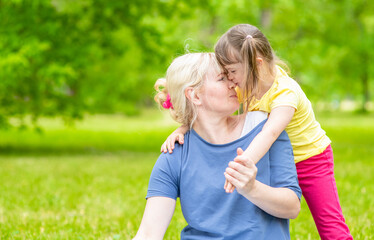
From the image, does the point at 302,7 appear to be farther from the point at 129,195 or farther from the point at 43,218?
the point at 43,218

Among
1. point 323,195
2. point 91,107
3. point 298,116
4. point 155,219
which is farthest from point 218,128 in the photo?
point 91,107

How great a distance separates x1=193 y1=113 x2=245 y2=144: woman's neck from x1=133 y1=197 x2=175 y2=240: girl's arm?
0.41 metres

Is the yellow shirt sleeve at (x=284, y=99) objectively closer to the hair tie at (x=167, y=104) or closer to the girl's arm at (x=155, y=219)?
the hair tie at (x=167, y=104)

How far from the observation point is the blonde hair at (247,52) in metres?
2.95

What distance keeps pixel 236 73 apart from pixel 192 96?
1.20 feet

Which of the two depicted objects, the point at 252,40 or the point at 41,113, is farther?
the point at 41,113

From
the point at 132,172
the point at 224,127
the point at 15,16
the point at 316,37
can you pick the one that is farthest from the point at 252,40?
the point at 316,37

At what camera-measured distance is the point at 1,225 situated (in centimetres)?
494

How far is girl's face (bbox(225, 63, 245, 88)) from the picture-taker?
8.81ft

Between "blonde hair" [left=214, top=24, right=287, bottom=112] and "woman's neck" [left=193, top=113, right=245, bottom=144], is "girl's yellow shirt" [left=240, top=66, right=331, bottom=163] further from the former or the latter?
"woman's neck" [left=193, top=113, right=245, bottom=144]

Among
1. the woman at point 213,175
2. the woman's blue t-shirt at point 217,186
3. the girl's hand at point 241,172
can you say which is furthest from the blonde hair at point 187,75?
the girl's hand at point 241,172

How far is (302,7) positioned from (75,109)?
922 centimetres

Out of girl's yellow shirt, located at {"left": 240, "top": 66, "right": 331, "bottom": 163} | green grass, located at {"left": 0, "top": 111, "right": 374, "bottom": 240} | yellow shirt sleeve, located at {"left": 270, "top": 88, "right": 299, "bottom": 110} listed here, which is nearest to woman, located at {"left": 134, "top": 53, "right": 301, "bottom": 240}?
yellow shirt sleeve, located at {"left": 270, "top": 88, "right": 299, "bottom": 110}

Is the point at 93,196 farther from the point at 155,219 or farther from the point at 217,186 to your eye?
the point at 217,186
